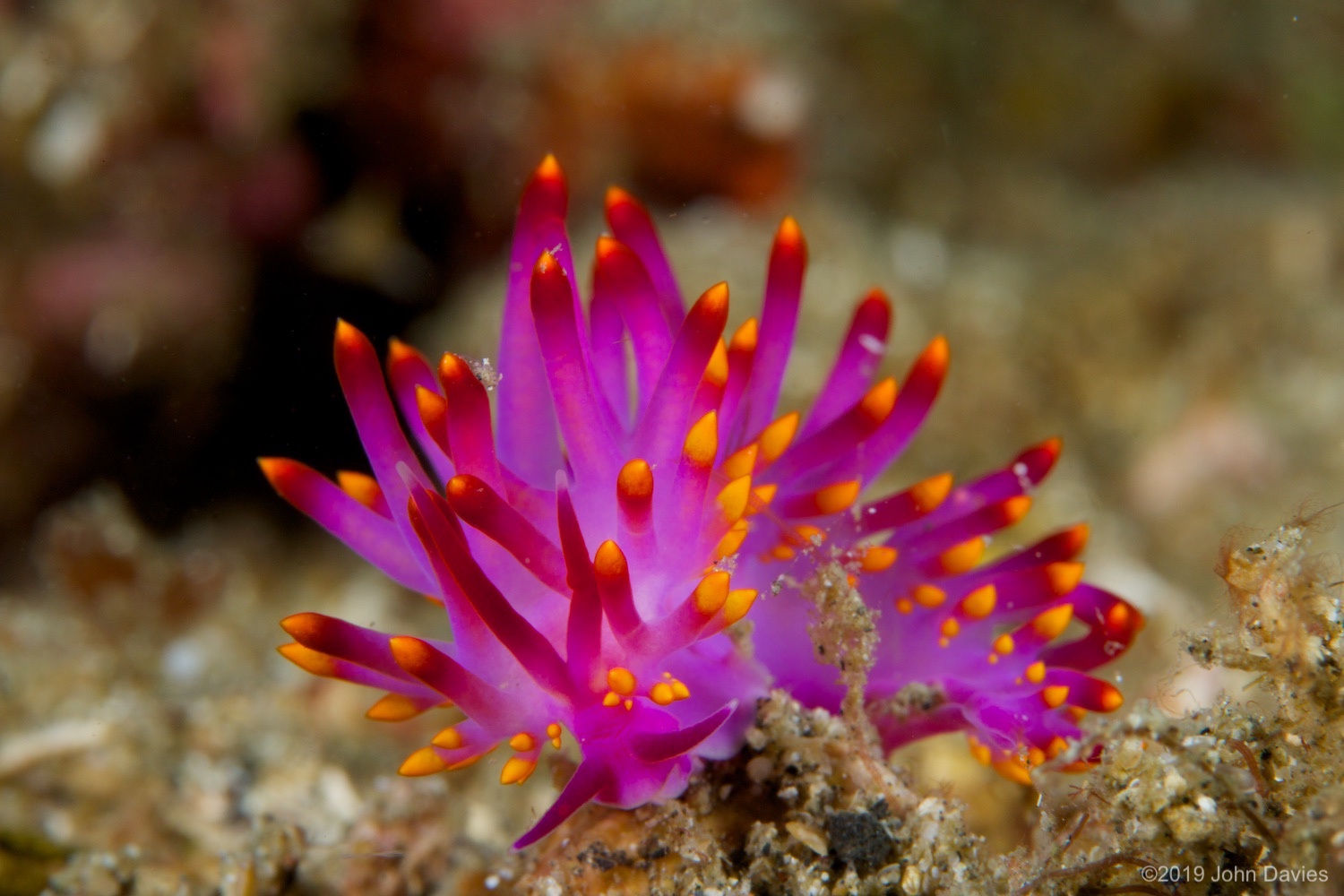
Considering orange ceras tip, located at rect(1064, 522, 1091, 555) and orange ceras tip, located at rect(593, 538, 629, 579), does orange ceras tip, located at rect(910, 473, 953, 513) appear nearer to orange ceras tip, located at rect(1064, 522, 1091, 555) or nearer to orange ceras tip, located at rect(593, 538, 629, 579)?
orange ceras tip, located at rect(1064, 522, 1091, 555)

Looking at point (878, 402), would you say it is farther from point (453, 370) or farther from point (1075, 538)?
point (453, 370)

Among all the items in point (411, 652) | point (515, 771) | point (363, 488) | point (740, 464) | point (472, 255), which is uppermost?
point (472, 255)

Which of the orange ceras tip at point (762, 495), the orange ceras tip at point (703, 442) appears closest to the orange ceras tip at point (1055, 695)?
the orange ceras tip at point (762, 495)

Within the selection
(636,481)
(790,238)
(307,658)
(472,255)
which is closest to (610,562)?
(636,481)

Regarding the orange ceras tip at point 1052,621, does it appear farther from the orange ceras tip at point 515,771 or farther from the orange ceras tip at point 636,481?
the orange ceras tip at point 515,771

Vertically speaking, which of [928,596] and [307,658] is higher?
[928,596]

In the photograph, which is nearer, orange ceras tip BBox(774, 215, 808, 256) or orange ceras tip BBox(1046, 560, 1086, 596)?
orange ceras tip BBox(1046, 560, 1086, 596)

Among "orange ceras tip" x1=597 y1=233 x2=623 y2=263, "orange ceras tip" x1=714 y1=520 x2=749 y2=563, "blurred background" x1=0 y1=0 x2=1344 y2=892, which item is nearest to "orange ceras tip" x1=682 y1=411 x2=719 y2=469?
"orange ceras tip" x1=714 y1=520 x2=749 y2=563
